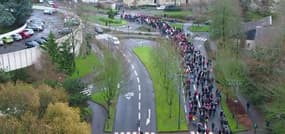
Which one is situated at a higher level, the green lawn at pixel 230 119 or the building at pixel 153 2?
the building at pixel 153 2

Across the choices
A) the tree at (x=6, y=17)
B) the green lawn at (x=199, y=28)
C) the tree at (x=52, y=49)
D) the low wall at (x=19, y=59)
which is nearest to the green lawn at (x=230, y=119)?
the tree at (x=52, y=49)

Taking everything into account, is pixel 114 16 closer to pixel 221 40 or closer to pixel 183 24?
pixel 183 24


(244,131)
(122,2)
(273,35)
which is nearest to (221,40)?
(273,35)

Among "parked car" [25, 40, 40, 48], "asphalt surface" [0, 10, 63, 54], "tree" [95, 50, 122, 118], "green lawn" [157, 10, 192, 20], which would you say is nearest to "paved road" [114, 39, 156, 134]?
"tree" [95, 50, 122, 118]

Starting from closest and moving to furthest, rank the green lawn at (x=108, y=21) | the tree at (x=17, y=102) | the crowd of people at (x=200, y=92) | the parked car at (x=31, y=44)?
1. the tree at (x=17, y=102)
2. the crowd of people at (x=200, y=92)
3. the parked car at (x=31, y=44)
4. the green lawn at (x=108, y=21)

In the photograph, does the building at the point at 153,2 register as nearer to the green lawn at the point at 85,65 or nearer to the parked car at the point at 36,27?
the green lawn at the point at 85,65

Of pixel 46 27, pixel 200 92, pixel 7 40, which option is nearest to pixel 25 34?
pixel 7 40

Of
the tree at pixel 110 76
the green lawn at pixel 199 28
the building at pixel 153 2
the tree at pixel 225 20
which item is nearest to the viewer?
the tree at pixel 110 76
